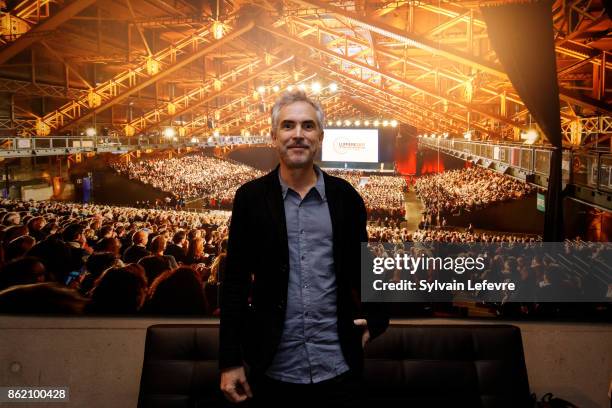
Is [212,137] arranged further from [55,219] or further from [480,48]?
[480,48]

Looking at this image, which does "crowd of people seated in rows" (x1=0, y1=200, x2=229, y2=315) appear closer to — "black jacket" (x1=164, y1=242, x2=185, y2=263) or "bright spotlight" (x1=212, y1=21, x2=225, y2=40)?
"black jacket" (x1=164, y1=242, x2=185, y2=263)

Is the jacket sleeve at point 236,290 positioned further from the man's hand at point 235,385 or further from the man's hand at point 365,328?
the man's hand at point 365,328

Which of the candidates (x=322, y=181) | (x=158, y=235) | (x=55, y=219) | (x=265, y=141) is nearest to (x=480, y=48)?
(x=265, y=141)

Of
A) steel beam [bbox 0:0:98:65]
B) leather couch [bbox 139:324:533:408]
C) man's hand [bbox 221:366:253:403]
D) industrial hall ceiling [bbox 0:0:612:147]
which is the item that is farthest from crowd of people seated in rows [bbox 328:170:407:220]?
steel beam [bbox 0:0:98:65]

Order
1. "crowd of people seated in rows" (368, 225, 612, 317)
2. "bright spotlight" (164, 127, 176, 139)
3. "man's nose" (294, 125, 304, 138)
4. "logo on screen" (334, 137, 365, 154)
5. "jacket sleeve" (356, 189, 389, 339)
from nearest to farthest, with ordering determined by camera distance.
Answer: "man's nose" (294, 125, 304, 138) < "jacket sleeve" (356, 189, 389, 339) < "crowd of people seated in rows" (368, 225, 612, 317) < "logo on screen" (334, 137, 365, 154) < "bright spotlight" (164, 127, 176, 139)

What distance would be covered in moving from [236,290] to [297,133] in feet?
1.71

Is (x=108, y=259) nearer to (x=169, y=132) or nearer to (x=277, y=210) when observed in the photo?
(x=169, y=132)

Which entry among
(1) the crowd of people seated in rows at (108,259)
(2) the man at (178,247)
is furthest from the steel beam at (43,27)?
(2) the man at (178,247)

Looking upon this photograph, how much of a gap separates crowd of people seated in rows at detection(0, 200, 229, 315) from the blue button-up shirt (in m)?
1.62

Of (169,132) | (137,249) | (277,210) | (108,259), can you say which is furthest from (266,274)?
(169,132)

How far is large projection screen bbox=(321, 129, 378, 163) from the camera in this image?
115 inches

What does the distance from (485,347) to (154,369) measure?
1.83 metres

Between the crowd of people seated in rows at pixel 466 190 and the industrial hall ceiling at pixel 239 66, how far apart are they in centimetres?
43

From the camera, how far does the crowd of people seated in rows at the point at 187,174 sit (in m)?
3.07
